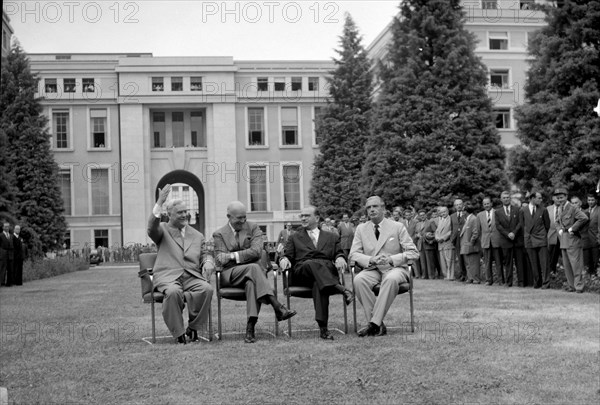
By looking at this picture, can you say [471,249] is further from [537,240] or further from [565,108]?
[565,108]

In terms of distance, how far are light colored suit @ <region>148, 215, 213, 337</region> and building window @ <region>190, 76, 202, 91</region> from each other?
5567 cm

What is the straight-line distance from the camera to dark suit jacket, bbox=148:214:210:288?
9719 millimetres

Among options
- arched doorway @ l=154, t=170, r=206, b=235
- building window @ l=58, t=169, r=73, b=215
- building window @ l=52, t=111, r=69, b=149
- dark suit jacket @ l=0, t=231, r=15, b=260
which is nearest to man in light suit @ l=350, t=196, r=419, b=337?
dark suit jacket @ l=0, t=231, r=15, b=260

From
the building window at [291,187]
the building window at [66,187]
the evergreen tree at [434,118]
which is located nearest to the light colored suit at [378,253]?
the evergreen tree at [434,118]

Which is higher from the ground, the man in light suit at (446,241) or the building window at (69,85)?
the building window at (69,85)

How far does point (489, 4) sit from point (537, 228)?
145ft

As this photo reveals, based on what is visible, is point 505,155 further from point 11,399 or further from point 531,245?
point 11,399

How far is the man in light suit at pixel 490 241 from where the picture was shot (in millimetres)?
18391

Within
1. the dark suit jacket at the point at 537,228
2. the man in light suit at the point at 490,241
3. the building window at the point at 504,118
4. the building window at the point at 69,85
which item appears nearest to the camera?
the dark suit jacket at the point at 537,228

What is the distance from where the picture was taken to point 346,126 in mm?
45594

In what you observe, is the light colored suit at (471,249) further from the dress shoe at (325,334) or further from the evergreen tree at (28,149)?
the evergreen tree at (28,149)

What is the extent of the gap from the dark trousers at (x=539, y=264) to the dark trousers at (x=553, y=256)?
0.13 metres

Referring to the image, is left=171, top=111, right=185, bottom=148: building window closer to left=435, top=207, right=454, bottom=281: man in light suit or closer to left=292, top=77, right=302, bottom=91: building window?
left=292, top=77, right=302, bottom=91: building window

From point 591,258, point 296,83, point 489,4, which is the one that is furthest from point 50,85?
point 591,258
